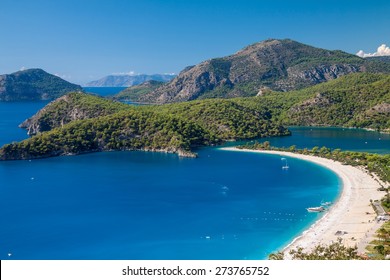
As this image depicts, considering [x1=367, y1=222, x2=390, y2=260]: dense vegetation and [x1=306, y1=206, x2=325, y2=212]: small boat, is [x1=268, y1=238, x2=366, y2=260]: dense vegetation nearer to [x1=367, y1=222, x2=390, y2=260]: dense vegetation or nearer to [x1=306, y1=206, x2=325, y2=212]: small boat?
[x1=367, y1=222, x2=390, y2=260]: dense vegetation

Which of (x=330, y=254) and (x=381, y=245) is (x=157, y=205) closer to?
(x=330, y=254)

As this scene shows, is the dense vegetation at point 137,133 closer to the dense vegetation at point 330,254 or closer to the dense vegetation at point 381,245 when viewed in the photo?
the dense vegetation at point 381,245

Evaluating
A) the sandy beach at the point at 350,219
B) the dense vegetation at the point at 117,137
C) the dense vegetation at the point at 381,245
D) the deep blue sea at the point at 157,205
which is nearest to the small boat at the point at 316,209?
the sandy beach at the point at 350,219

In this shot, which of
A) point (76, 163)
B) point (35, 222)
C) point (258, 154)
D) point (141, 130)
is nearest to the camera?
point (35, 222)

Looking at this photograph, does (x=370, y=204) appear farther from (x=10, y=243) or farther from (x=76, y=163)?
(x=76, y=163)

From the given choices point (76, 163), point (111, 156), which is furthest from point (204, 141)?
point (76, 163)

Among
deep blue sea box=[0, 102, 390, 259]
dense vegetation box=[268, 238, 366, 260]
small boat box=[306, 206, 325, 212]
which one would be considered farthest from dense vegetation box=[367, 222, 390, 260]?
small boat box=[306, 206, 325, 212]

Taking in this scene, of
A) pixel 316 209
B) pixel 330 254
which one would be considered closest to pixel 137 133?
pixel 316 209
